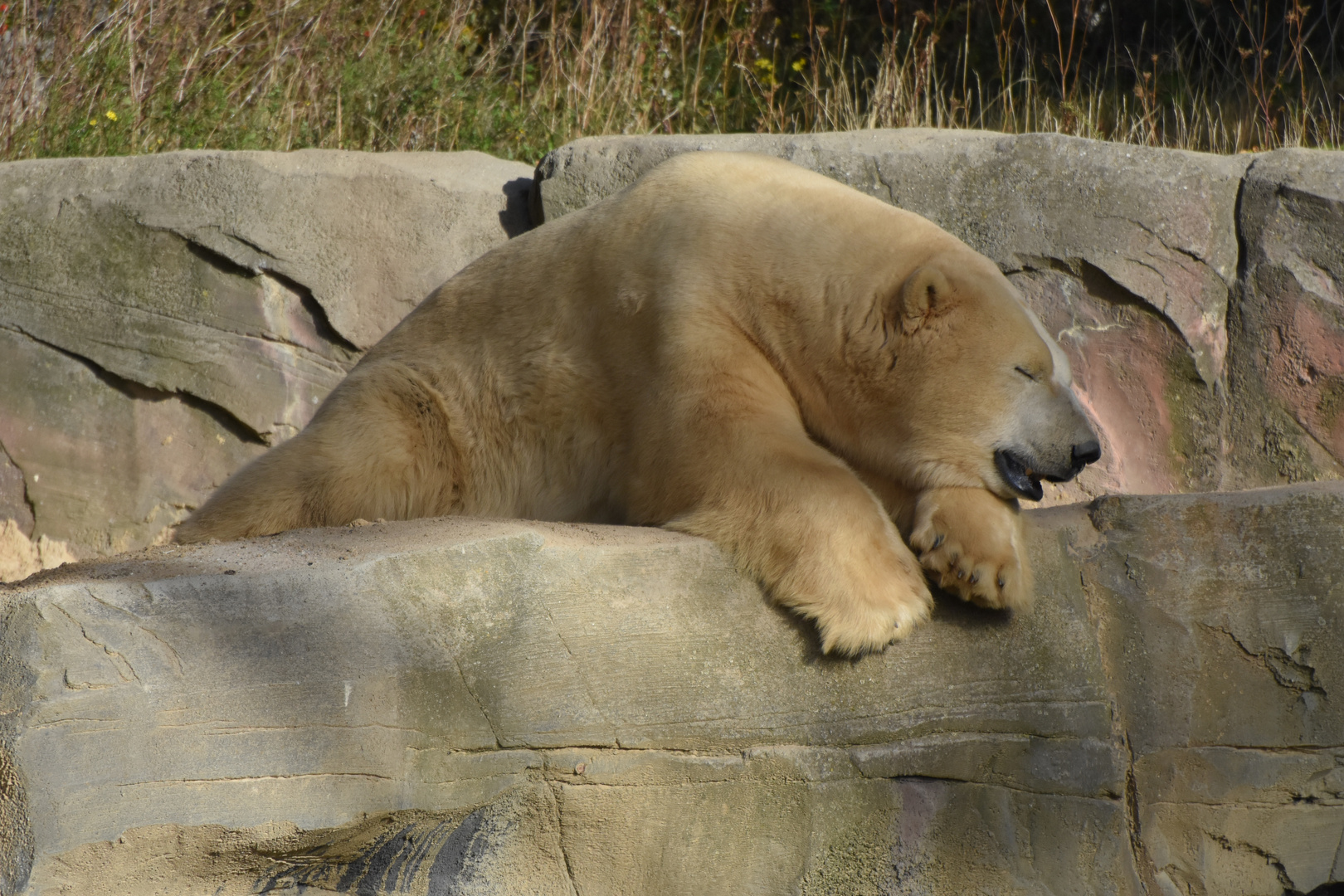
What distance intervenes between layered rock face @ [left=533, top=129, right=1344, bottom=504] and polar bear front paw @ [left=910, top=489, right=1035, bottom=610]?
2.46 meters

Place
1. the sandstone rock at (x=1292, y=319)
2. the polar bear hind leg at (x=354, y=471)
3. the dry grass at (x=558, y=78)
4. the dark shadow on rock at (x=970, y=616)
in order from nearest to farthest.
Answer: the dark shadow on rock at (x=970, y=616) → the polar bear hind leg at (x=354, y=471) → the sandstone rock at (x=1292, y=319) → the dry grass at (x=558, y=78)

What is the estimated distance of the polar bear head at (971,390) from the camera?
113 inches

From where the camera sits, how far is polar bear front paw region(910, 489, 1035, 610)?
257 centimetres

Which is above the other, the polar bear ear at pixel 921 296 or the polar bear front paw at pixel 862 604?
the polar bear ear at pixel 921 296

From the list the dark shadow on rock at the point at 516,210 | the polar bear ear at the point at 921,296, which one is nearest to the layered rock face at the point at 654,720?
the polar bear ear at the point at 921,296

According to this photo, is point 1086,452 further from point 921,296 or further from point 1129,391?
point 1129,391

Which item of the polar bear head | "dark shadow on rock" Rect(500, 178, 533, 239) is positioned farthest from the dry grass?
the polar bear head

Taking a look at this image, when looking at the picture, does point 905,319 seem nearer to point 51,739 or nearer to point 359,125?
point 51,739

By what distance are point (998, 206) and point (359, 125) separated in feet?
12.9

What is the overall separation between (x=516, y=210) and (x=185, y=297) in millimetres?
1641

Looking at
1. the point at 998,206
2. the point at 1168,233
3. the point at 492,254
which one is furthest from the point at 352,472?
the point at 1168,233

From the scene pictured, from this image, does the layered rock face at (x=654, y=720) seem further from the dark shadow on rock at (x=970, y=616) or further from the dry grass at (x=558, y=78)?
the dry grass at (x=558, y=78)

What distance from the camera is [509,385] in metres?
3.29

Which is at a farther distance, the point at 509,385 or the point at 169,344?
the point at 169,344
